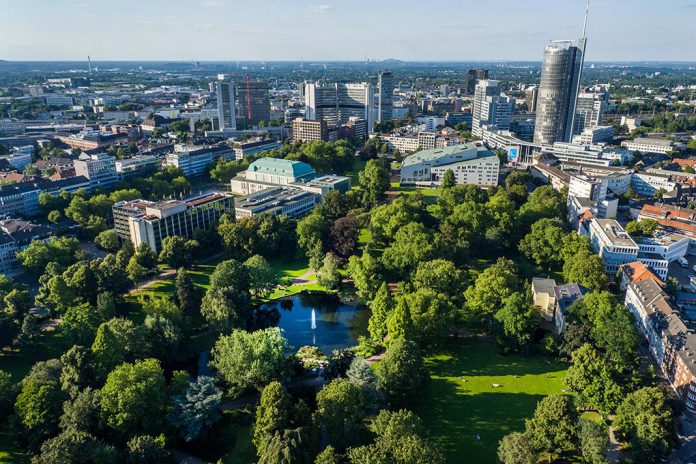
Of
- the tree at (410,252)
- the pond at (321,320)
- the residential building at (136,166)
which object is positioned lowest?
the pond at (321,320)

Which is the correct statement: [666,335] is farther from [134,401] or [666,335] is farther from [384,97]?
[384,97]

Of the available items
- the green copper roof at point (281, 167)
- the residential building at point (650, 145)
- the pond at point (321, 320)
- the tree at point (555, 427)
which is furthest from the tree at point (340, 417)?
the residential building at point (650, 145)

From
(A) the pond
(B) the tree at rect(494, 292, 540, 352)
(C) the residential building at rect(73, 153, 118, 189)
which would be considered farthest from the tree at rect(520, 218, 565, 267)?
(C) the residential building at rect(73, 153, 118, 189)

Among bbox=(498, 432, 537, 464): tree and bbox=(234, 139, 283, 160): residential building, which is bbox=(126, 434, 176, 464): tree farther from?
bbox=(234, 139, 283, 160): residential building

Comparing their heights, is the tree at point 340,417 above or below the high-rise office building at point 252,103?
below

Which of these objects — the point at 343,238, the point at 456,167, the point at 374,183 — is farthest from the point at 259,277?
the point at 456,167

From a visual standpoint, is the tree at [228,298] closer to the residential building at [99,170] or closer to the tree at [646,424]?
the tree at [646,424]

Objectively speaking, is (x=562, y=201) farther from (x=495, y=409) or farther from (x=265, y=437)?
(x=265, y=437)
